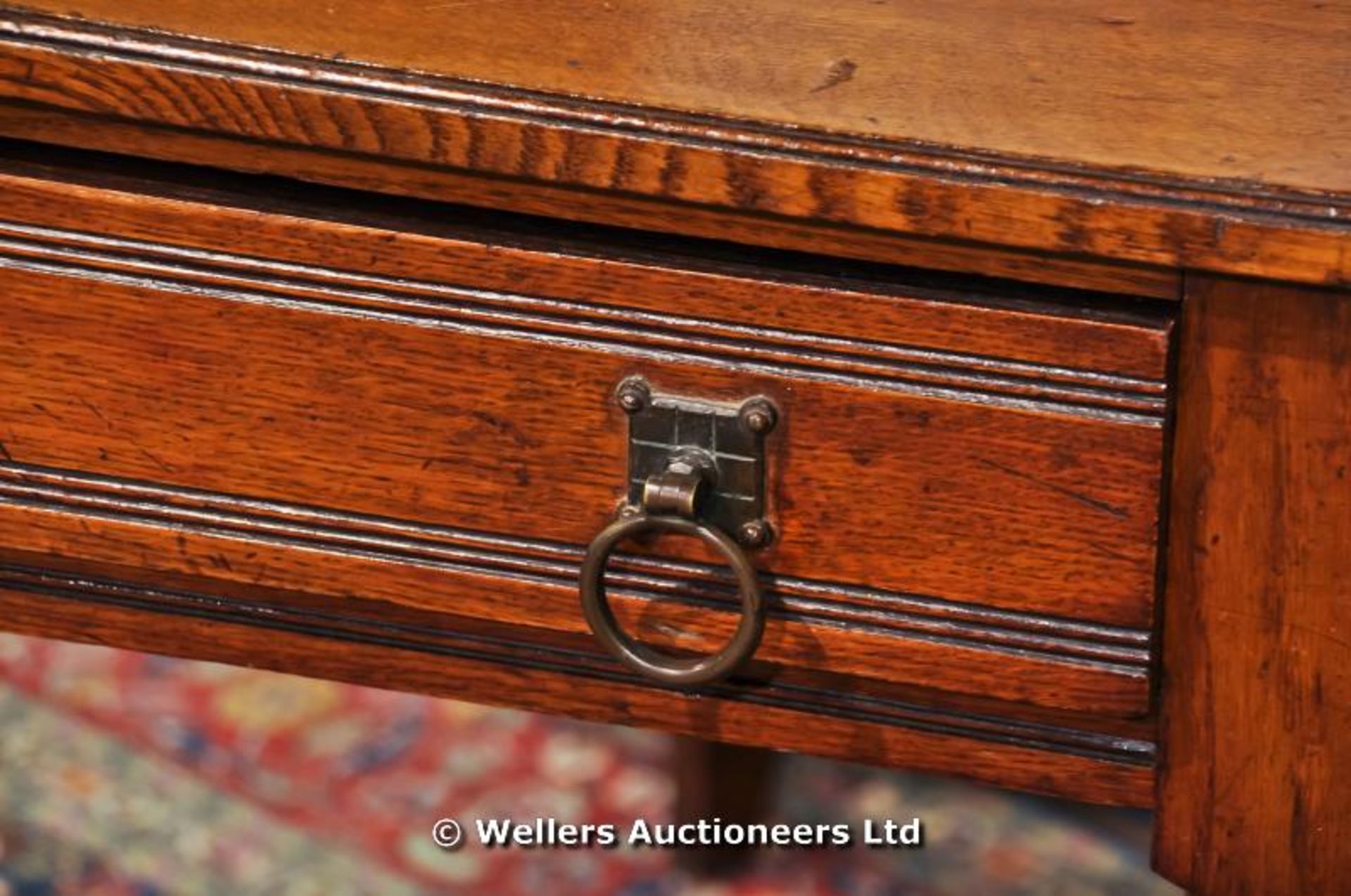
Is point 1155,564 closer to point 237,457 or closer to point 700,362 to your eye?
point 700,362

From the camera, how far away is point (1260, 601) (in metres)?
0.66

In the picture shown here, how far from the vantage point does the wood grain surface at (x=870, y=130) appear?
613mm

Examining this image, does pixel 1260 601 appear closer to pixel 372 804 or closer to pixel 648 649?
pixel 648 649

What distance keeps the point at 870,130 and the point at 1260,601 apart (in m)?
0.18

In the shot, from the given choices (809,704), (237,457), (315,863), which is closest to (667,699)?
(809,704)

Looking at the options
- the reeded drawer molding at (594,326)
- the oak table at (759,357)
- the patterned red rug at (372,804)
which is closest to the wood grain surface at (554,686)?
the oak table at (759,357)

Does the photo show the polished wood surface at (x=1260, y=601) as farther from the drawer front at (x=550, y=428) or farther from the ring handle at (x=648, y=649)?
the ring handle at (x=648, y=649)

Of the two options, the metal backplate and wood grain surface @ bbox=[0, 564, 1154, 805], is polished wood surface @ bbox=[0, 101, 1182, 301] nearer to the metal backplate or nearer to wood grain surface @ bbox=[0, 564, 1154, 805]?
the metal backplate

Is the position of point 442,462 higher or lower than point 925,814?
higher

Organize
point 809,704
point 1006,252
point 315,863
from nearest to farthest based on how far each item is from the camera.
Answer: point 1006,252 < point 809,704 < point 315,863

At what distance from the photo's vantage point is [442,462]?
0.72m

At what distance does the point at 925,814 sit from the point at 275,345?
78 cm

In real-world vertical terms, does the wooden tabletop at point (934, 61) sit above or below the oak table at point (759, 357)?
above

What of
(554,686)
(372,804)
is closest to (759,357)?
(554,686)
